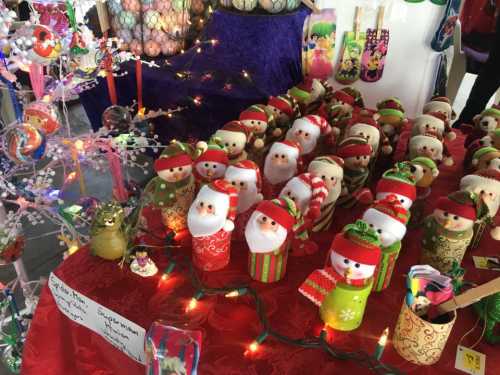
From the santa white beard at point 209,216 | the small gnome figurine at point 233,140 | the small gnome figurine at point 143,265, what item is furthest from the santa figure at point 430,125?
the small gnome figurine at point 143,265

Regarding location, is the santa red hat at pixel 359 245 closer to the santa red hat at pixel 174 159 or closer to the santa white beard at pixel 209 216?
the santa white beard at pixel 209 216

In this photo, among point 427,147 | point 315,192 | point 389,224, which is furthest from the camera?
point 427,147

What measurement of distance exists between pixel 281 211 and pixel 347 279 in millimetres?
173

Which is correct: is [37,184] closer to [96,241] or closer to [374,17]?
[96,241]

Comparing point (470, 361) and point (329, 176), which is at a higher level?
point (329, 176)

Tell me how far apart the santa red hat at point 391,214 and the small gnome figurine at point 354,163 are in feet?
0.89

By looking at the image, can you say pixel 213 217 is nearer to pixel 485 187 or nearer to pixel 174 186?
pixel 174 186

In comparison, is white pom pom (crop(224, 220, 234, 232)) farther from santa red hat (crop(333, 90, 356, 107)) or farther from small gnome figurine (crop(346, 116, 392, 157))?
santa red hat (crop(333, 90, 356, 107))

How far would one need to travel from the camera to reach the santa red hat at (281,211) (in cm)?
86

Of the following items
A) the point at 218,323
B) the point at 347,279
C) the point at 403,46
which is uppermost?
the point at 403,46

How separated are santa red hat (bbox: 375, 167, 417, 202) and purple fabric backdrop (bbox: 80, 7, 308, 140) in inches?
37.7

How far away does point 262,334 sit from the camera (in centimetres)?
86

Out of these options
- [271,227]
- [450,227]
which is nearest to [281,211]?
[271,227]

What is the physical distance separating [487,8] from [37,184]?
2072 millimetres
